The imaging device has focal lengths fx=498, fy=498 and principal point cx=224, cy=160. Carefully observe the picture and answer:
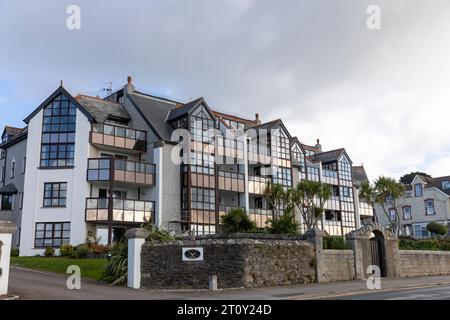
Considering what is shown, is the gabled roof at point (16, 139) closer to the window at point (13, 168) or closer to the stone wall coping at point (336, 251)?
the window at point (13, 168)

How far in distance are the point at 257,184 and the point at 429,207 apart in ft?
86.3

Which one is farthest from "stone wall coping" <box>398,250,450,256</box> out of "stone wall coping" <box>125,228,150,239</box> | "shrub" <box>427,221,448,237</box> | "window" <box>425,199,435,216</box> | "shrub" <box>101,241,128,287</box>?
"window" <box>425,199,435,216</box>

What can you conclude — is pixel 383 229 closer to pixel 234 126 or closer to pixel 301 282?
pixel 301 282

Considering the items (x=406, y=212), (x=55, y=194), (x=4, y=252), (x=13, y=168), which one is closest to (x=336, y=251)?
(x=4, y=252)

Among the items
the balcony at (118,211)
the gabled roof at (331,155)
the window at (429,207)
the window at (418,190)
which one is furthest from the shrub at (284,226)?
the window at (418,190)

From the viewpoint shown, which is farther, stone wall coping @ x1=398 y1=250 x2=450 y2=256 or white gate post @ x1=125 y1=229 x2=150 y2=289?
stone wall coping @ x1=398 y1=250 x2=450 y2=256

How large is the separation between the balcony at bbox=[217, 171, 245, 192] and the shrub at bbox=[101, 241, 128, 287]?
21.9 m

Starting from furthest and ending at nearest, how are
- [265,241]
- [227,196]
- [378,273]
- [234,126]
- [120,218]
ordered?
1. [234,126]
2. [227,196]
3. [120,218]
4. [378,273]
5. [265,241]

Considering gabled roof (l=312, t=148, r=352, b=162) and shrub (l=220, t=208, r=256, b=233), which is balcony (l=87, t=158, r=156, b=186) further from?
gabled roof (l=312, t=148, r=352, b=162)

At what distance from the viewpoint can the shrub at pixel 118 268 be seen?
20.9 meters

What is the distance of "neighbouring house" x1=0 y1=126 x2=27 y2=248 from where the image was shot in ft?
135

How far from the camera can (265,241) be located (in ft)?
73.5

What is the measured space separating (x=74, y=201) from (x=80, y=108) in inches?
289
